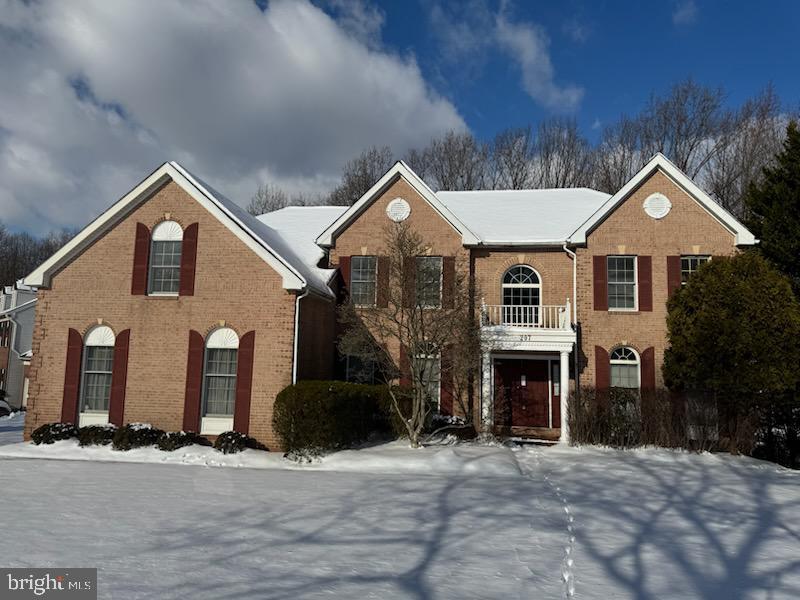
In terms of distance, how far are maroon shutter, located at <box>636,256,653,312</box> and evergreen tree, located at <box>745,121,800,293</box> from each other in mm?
4650

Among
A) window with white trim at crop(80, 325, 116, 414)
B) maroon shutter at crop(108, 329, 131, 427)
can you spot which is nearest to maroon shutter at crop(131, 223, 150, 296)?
maroon shutter at crop(108, 329, 131, 427)

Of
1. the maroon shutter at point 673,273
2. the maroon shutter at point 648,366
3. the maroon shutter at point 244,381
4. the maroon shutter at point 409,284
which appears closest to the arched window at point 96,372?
the maroon shutter at point 244,381

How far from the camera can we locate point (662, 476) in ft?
36.0

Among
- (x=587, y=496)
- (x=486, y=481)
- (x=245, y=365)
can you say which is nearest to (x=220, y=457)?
(x=245, y=365)

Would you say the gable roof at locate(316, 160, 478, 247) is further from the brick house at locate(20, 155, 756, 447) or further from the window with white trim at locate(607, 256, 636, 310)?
the window with white trim at locate(607, 256, 636, 310)

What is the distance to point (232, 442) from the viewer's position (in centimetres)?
1304

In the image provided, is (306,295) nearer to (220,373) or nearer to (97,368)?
(220,373)

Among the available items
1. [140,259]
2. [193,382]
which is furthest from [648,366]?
[140,259]

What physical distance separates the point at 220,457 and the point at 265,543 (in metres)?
6.76

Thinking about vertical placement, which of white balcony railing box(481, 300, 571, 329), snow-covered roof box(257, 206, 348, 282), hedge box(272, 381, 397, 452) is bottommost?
hedge box(272, 381, 397, 452)

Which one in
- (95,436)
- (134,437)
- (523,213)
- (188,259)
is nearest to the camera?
(134,437)

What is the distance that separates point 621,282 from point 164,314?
13883 mm

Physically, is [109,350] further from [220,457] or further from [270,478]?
[270,478]

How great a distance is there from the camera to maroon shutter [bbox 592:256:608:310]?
1684 centimetres
